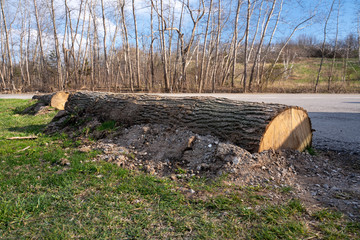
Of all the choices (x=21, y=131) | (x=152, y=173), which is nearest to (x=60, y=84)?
(x=21, y=131)

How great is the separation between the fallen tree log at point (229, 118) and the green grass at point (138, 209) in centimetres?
83

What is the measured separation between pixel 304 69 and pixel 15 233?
45990mm

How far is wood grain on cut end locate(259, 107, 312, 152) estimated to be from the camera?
3.24 m

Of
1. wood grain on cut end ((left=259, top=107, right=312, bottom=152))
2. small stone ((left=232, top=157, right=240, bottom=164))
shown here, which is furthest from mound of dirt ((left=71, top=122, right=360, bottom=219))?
wood grain on cut end ((left=259, top=107, right=312, bottom=152))

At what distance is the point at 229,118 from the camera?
350 cm

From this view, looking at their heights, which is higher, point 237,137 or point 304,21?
point 304,21

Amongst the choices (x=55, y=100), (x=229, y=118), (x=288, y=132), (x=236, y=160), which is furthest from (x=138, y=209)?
(x=55, y=100)

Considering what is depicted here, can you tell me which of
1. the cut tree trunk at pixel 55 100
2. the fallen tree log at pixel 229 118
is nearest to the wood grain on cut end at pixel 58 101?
the cut tree trunk at pixel 55 100

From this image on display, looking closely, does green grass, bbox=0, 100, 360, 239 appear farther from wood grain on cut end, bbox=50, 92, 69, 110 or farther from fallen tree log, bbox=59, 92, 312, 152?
wood grain on cut end, bbox=50, 92, 69, 110

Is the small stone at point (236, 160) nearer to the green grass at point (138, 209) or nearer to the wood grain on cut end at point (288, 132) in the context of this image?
the green grass at point (138, 209)

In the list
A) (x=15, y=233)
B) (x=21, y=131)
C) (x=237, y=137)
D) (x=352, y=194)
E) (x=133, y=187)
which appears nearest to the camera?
(x=15, y=233)

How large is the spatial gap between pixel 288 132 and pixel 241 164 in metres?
1.09

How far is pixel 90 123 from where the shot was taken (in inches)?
201

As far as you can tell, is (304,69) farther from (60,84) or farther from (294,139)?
(294,139)
